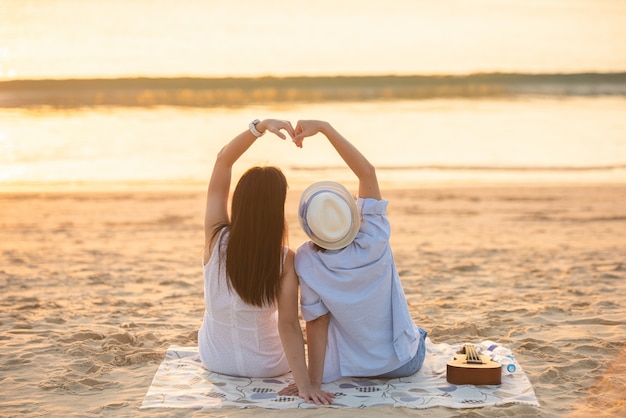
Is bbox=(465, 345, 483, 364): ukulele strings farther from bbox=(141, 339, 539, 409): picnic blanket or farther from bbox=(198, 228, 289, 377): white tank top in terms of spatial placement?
bbox=(198, 228, 289, 377): white tank top

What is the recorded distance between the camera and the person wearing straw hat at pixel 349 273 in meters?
4.26

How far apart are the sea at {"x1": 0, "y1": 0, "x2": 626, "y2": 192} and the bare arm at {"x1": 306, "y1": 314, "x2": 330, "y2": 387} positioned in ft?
30.2

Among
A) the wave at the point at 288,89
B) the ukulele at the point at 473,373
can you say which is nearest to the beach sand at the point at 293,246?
the ukulele at the point at 473,373

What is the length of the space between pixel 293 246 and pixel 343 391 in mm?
4810

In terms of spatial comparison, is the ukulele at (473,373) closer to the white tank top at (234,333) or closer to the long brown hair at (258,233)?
the white tank top at (234,333)

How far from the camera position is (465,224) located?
10352 mm

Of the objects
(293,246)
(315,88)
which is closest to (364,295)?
(293,246)

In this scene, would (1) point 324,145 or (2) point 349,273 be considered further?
(1) point 324,145

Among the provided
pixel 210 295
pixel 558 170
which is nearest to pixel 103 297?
pixel 210 295

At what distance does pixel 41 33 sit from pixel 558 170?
80.6ft

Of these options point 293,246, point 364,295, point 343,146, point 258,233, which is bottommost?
point 293,246

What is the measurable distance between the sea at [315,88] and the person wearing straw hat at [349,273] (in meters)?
9.14

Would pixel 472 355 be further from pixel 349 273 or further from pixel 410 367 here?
pixel 349 273

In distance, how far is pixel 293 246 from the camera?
30.2 feet
